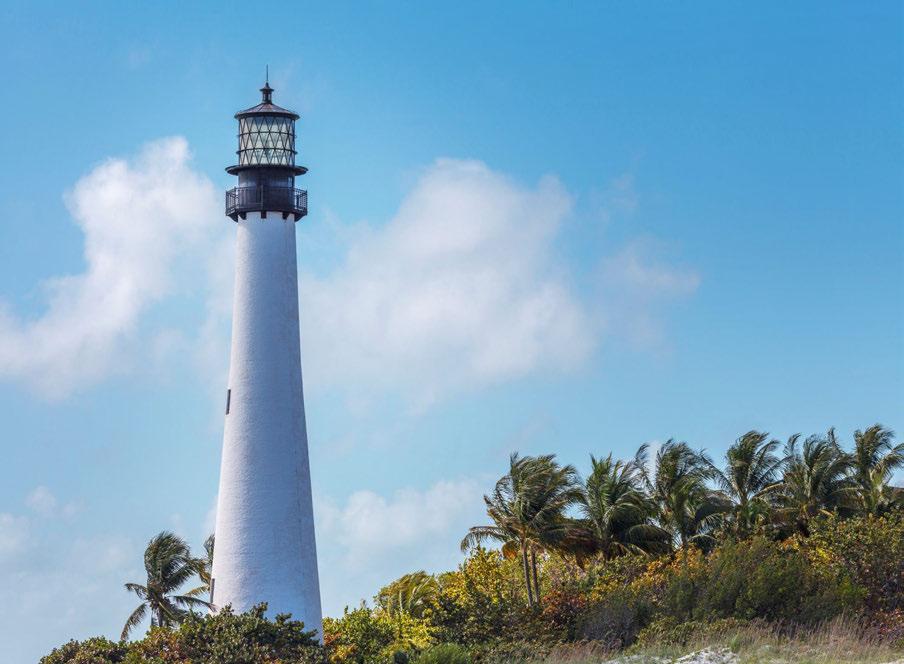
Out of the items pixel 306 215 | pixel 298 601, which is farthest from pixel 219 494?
pixel 306 215

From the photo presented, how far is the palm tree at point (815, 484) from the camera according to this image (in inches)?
2432

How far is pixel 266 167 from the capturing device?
46.2 metres

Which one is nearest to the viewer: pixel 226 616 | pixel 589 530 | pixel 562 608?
pixel 226 616

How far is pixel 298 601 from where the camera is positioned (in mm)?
43844

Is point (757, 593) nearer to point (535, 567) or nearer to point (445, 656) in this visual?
→ point (445, 656)

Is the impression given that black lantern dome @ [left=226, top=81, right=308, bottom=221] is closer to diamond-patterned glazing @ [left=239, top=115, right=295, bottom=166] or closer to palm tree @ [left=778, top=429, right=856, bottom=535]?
diamond-patterned glazing @ [left=239, top=115, right=295, bottom=166]

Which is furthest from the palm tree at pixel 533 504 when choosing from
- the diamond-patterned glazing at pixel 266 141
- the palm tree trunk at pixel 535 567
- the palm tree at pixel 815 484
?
the diamond-patterned glazing at pixel 266 141

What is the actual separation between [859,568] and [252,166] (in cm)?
2156

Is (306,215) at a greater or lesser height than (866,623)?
greater

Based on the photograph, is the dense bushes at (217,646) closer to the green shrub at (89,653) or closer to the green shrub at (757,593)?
the green shrub at (89,653)

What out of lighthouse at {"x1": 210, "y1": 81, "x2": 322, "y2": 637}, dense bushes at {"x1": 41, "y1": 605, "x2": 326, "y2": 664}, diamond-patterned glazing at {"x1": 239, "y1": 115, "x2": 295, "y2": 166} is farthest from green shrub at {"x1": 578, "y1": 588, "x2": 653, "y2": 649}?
diamond-patterned glazing at {"x1": 239, "y1": 115, "x2": 295, "y2": 166}

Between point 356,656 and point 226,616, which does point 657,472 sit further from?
point 226,616

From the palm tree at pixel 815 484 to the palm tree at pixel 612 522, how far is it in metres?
5.51

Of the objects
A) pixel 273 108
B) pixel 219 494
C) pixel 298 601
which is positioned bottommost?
pixel 298 601
